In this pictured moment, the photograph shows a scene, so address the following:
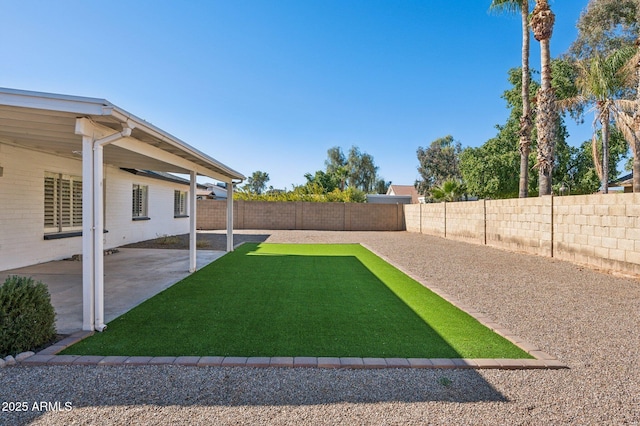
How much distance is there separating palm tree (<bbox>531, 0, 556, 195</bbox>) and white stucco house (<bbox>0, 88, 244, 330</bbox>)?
10925mm

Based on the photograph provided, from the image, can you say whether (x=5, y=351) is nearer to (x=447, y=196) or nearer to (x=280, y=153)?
(x=447, y=196)

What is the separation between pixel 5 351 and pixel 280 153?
25811mm

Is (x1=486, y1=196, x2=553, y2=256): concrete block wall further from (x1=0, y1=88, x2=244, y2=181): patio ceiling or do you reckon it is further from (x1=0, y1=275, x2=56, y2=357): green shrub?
(x1=0, y1=275, x2=56, y2=357): green shrub

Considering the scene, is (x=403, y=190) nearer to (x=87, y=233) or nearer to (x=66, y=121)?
(x=66, y=121)

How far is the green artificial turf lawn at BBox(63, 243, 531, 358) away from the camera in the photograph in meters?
3.66

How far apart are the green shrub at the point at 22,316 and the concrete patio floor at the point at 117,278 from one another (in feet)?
1.66

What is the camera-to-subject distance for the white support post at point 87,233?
401cm

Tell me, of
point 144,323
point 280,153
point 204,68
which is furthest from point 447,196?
point 144,323

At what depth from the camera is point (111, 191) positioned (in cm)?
1108

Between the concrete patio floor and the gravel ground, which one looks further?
the concrete patio floor

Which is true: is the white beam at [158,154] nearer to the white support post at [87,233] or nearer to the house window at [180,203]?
the white support post at [87,233]

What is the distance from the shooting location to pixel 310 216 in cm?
2344

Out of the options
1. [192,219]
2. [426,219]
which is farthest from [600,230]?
[426,219]

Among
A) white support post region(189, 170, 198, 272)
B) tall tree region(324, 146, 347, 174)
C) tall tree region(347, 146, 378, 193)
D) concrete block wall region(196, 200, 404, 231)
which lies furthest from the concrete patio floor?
tall tree region(347, 146, 378, 193)
